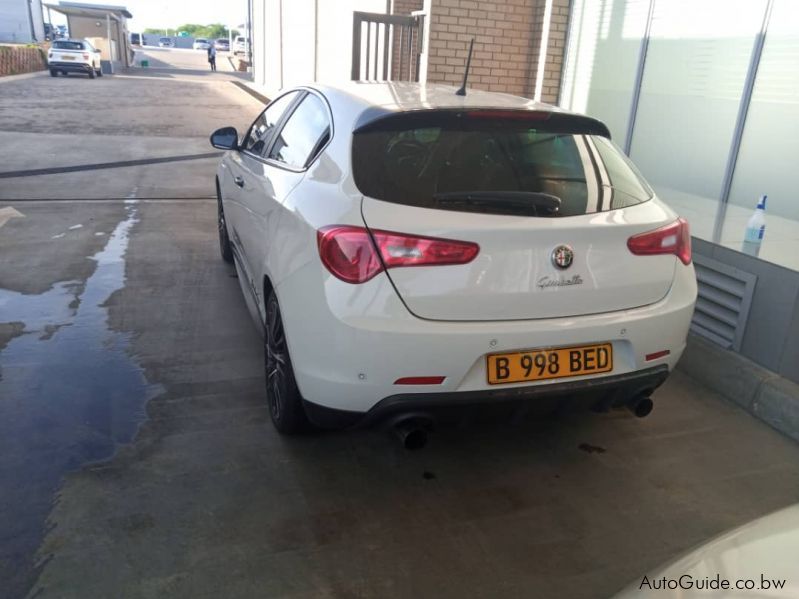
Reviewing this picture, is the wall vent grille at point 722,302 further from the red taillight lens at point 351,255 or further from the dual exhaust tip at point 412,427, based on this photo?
the red taillight lens at point 351,255

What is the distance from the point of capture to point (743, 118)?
18.5ft

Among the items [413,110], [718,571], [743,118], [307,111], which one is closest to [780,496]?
[718,571]

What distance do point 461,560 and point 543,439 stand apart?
103 cm

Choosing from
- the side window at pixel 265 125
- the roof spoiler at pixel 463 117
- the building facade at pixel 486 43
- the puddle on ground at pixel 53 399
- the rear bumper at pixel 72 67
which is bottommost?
the rear bumper at pixel 72 67

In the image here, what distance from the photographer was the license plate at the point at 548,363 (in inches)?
102

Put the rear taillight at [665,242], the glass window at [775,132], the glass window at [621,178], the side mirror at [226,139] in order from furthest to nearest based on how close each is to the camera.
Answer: the glass window at [775,132] → the side mirror at [226,139] → the glass window at [621,178] → the rear taillight at [665,242]

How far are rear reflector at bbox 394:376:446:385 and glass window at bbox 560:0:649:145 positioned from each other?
18.2 ft

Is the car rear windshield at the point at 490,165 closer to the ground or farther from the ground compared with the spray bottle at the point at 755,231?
farther from the ground

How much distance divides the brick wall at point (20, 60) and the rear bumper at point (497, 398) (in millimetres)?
35773

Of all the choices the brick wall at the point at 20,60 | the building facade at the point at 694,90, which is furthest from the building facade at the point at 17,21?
the building facade at the point at 694,90

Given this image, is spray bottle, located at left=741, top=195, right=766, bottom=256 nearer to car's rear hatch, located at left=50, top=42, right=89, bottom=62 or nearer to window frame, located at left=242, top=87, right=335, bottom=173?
window frame, located at left=242, top=87, right=335, bottom=173

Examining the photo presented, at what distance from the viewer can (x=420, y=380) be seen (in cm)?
253

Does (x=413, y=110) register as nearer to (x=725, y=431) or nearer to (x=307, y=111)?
(x=307, y=111)

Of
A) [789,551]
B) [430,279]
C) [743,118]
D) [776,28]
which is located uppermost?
[776,28]
